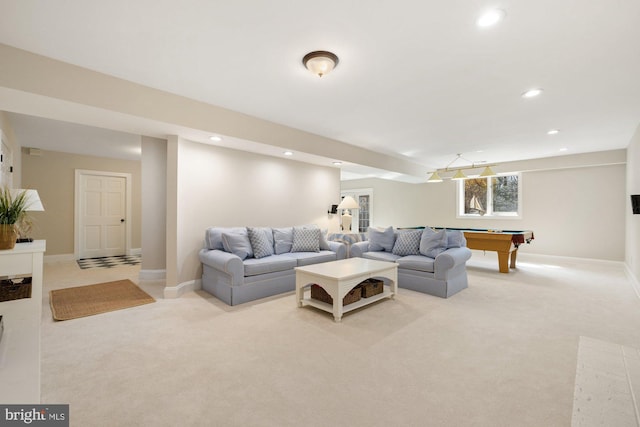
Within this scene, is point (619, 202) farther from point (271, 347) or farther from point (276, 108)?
point (271, 347)

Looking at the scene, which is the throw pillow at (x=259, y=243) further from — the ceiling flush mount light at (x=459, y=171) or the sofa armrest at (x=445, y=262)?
the ceiling flush mount light at (x=459, y=171)

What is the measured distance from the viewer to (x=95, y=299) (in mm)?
3787

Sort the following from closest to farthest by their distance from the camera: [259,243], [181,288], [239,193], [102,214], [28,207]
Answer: [28,207], [181,288], [259,243], [239,193], [102,214]

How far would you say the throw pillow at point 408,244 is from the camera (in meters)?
4.64

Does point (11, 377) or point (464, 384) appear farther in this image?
point (464, 384)

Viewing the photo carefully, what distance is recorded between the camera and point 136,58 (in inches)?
101

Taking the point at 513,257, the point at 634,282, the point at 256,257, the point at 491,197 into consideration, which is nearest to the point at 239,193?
the point at 256,257

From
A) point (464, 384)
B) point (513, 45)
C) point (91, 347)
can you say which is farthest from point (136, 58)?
point (464, 384)

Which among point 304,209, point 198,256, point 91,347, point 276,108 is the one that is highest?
point 276,108

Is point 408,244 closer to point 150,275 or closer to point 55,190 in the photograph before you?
point 150,275

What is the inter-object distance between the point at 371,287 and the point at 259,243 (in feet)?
5.70

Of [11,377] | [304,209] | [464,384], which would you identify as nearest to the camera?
[11,377]

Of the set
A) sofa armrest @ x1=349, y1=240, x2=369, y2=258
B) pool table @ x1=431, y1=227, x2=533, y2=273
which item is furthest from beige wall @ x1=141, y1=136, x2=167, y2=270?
pool table @ x1=431, y1=227, x2=533, y2=273

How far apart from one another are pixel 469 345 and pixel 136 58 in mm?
3860
